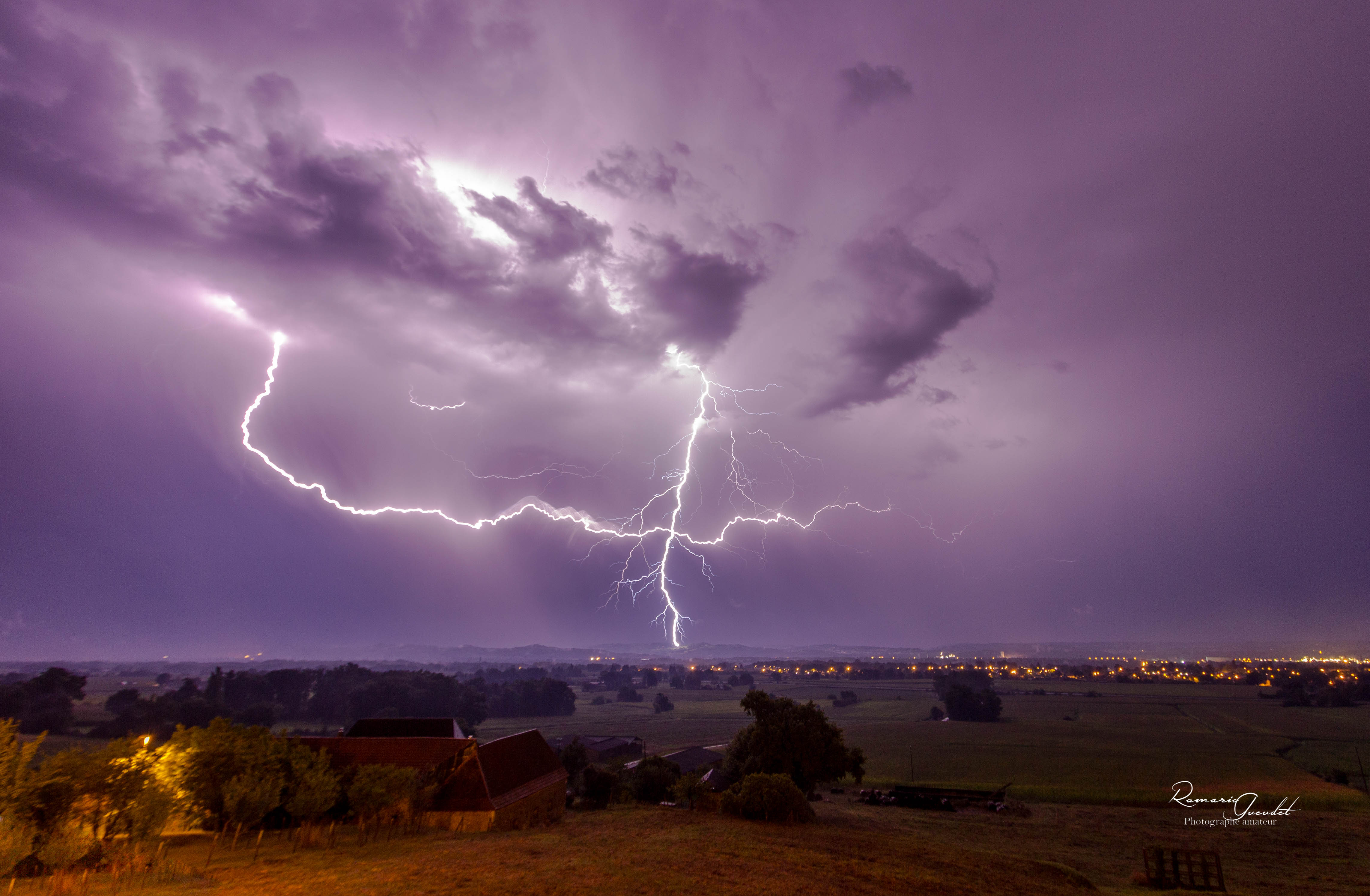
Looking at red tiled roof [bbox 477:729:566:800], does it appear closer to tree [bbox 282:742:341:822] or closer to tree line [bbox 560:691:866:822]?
tree line [bbox 560:691:866:822]

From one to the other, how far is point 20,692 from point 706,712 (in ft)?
246

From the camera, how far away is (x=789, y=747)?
2838 cm

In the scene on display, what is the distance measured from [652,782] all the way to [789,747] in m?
7.62

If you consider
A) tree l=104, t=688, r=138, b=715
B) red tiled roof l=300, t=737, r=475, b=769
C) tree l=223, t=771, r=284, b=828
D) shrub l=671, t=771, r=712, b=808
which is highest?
tree l=223, t=771, r=284, b=828

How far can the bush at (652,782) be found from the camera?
Result: 2980 cm

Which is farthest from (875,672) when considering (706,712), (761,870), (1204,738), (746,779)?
(761,870)

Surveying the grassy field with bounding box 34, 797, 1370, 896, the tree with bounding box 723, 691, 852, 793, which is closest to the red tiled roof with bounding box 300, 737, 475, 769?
the grassy field with bounding box 34, 797, 1370, 896

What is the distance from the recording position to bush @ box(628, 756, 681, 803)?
29797 mm

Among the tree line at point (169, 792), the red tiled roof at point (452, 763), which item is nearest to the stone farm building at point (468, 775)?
the red tiled roof at point (452, 763)

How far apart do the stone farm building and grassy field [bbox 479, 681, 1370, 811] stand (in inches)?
1028

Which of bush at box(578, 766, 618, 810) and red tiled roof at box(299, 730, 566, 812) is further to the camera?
bush at box(578, 766, 618, 810)

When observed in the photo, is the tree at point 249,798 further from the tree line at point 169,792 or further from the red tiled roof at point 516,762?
the red tiled roof at point 516,762

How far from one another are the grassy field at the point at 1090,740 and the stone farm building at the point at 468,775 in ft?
85.6

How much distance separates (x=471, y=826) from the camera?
2039cm
